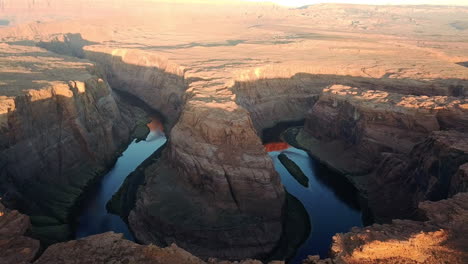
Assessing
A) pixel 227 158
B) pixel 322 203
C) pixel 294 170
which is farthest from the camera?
pixel 294 170

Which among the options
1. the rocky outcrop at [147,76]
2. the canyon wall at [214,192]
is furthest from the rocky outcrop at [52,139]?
the rocky outcrop at [147,76]

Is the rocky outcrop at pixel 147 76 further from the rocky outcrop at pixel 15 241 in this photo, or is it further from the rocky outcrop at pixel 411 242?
the rocky outcrop at pixel 411 242

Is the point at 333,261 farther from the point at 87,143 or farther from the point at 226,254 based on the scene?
the point at 87,143

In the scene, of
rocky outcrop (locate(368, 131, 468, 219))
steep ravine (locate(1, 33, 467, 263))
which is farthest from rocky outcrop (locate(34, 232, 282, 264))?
rocky outcrop (locate(368, 131, 468, 219))

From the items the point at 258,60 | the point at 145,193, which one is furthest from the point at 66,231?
the point at 258,60

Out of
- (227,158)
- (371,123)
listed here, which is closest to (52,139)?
(227,158)

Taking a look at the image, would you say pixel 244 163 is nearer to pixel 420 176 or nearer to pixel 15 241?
pixel 420 176
